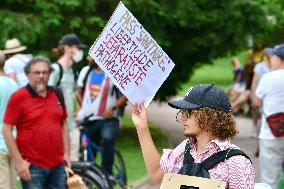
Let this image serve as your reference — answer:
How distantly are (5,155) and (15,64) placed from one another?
266 cm

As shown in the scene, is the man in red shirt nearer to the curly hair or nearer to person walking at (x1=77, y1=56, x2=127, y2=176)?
person walking at (x1=77, y1=56, x2=127, y2=176)

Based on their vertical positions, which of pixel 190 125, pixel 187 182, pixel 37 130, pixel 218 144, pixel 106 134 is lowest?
pixel 187 182

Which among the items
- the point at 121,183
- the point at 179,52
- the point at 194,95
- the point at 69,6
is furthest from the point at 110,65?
the point at 179,52

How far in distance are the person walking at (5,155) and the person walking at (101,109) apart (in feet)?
9.02

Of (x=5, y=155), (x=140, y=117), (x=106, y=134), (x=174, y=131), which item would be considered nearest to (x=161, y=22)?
(x=106, y=134)

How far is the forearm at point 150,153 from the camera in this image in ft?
16.6

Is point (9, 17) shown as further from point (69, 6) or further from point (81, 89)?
point (81, 89)

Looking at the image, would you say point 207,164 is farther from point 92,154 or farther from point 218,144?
point 92,154

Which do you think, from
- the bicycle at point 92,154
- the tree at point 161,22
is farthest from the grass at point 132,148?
the tree at point 161,22

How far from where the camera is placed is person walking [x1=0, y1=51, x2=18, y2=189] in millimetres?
8758

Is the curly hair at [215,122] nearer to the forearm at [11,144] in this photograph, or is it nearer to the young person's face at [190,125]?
the young person's face at [190,125]

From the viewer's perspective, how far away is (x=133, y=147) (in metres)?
17.8

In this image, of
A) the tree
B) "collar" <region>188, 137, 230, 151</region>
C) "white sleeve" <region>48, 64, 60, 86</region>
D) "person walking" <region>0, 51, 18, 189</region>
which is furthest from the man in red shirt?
the tree

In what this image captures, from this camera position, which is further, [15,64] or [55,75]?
[15,64]
